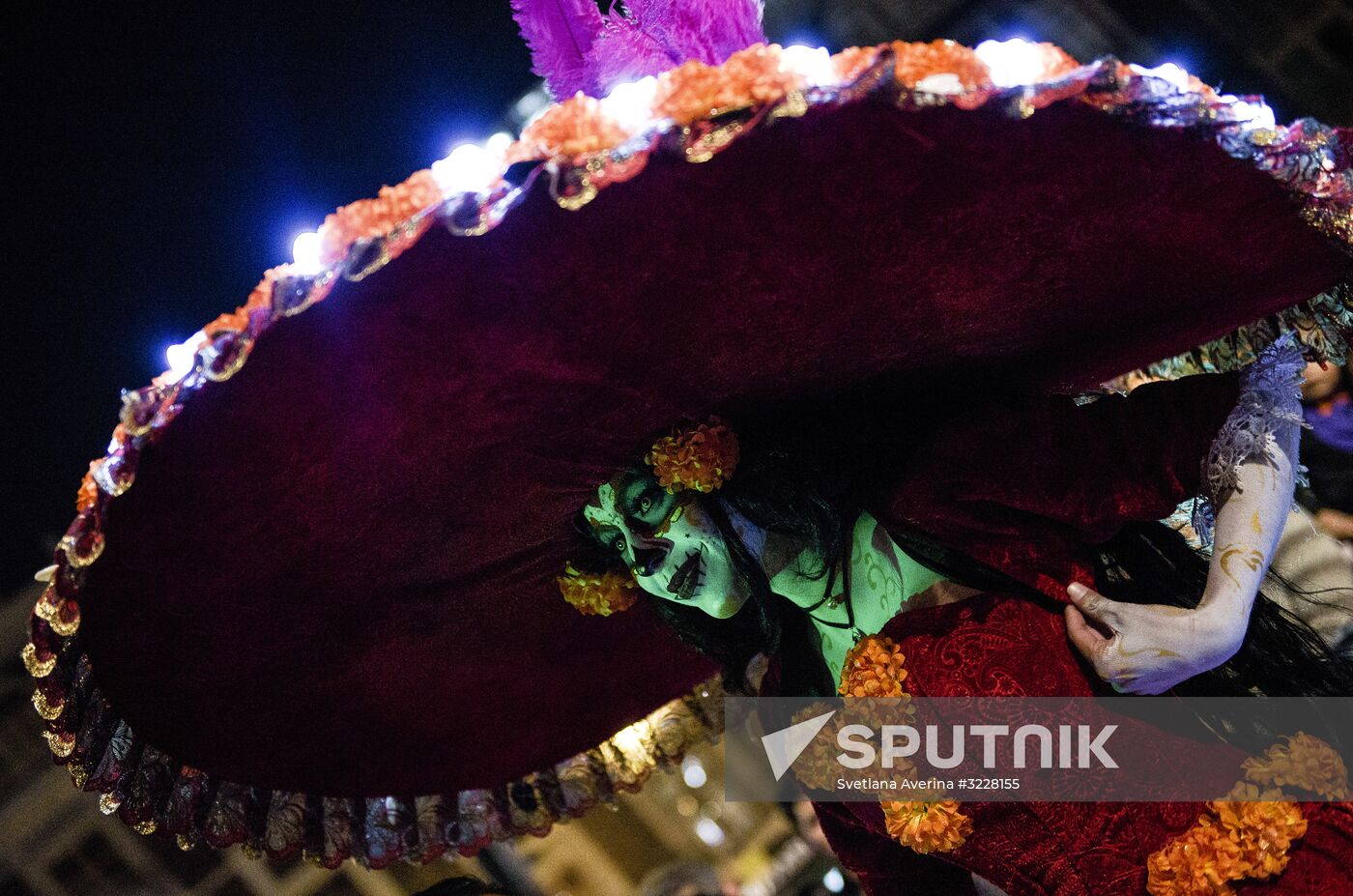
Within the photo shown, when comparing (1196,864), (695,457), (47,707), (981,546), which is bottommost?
(1196,864)

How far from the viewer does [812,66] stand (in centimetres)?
117

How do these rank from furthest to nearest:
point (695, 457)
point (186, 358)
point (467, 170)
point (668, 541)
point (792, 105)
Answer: point (668, 541) < point (695, 457) < point (186, 358) < point (467, 170) < point (792, 105)

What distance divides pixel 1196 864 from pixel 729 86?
1317 mm

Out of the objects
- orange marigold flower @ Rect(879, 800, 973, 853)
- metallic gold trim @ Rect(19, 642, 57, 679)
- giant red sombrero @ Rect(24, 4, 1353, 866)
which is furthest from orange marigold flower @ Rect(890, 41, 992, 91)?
metallic gold trim @ Rect(19, 642, 57, 679)

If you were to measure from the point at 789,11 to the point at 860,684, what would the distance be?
9.71ft

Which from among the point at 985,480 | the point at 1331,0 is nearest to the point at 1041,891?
the point at 985,480

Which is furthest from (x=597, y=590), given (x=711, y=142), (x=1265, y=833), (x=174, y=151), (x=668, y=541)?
(x=174, y=151)

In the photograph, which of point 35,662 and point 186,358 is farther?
point 35,662

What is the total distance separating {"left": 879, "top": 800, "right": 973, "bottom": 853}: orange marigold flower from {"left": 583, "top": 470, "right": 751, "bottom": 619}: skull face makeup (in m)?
0.49

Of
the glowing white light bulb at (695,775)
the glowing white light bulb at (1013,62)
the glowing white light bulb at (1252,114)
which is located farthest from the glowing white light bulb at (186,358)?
the glowing white light bulb at (695,775)

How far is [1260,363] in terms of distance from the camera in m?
1.59

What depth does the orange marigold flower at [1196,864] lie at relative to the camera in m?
1.48

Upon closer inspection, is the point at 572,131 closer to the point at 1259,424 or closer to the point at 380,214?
the point at 380,214

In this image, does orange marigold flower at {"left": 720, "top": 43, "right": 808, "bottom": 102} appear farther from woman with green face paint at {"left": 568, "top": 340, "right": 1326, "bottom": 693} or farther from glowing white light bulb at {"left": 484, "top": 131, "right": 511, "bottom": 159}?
woman with green face paint at {"left": 568, "top": 340, "right": 1326, "bottom": 693}
